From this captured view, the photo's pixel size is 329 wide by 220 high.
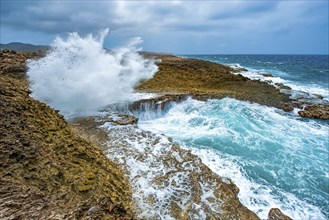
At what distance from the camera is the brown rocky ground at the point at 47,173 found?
129 inches

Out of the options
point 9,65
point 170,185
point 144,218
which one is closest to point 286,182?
point 170,185

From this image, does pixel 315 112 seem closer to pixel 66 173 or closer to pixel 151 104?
pixel 151 104

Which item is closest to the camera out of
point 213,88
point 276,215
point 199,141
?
point 276,215

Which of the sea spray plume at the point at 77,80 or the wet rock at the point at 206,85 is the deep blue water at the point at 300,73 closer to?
the wet rock at the point at 206,85

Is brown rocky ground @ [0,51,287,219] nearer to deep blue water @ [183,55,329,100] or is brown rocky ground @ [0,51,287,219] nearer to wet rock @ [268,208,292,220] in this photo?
wet rock @ [268,208,292,220]

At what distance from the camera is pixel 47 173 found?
12.9ft

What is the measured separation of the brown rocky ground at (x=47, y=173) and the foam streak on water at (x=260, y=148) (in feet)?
10.1

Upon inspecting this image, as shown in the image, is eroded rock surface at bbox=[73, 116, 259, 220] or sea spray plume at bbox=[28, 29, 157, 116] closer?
eroded rock surface at bbox=[73, 116, 259, 220]

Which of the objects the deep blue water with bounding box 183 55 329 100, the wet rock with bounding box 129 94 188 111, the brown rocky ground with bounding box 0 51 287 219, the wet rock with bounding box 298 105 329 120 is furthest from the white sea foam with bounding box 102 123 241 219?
the deep blue water with bounding box 183 55 329 100

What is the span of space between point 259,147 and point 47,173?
709 centimetres

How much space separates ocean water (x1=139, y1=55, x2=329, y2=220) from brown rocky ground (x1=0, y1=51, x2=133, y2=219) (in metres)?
3.06

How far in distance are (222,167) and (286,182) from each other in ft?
5.65

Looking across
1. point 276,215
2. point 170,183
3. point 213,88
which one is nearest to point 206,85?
point 213,88

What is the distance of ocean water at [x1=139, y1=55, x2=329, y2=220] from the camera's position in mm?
6039
